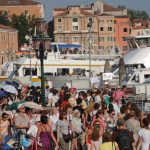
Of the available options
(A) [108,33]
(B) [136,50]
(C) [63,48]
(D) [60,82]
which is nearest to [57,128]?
(D) [60,82]

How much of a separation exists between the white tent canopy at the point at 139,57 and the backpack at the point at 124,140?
1356 inches

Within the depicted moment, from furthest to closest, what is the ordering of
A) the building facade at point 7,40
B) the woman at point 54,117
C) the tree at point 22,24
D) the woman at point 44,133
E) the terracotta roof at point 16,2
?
1. the terracotta roof at point 16,2
2. the tree at point 22,24
3. the building facade at point 7,40
4. the woman at point 54,117
5. the woman at point 44,133

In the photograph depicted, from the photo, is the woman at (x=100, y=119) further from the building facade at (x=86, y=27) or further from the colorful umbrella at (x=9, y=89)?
the building facade at (x=86, y=27)

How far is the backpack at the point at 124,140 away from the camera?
1427cm

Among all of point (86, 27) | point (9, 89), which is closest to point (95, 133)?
point (9, 89)

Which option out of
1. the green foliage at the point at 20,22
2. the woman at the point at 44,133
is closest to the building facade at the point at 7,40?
the green foliage at the point at 20,22

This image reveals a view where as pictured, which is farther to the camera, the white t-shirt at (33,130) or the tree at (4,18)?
the tree at (4,18)

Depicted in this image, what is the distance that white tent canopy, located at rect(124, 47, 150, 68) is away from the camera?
4912 centimetres

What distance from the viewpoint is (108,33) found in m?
146

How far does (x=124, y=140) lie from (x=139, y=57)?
35730mm

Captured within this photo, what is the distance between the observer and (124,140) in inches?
564

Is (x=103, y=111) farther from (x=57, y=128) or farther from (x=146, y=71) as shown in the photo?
(x=146, y=71)

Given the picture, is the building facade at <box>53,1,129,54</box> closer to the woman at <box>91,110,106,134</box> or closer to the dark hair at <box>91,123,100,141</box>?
the woman at <box>91,110,106,134</box>

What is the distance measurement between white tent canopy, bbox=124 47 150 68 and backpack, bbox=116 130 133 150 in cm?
3444
